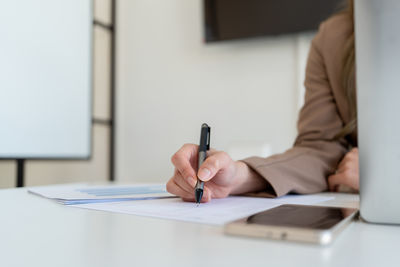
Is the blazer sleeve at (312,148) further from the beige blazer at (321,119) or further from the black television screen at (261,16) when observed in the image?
the black television screen at (261,16)

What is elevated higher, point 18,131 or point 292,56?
point 292,56

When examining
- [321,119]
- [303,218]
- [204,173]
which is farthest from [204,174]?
[321,119]

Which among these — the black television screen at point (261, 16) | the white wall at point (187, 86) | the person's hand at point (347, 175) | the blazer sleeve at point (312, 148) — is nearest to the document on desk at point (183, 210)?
the blazer sleeve at point (312, 148)

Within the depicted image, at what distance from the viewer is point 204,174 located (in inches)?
18.3

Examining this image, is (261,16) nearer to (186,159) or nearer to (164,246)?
(186,159)

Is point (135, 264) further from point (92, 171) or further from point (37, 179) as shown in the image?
point (92, 171)

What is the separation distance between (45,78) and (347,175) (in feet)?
5.64

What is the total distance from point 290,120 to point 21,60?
55.3 inches

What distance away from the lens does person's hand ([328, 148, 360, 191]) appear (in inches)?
28.3

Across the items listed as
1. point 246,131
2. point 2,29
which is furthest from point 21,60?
point 246,131

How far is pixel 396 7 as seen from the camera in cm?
31

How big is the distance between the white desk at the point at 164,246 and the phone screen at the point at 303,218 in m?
0.02

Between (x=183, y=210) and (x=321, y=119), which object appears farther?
(x=321, y=119)

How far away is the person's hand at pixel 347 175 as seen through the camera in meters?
0.72
